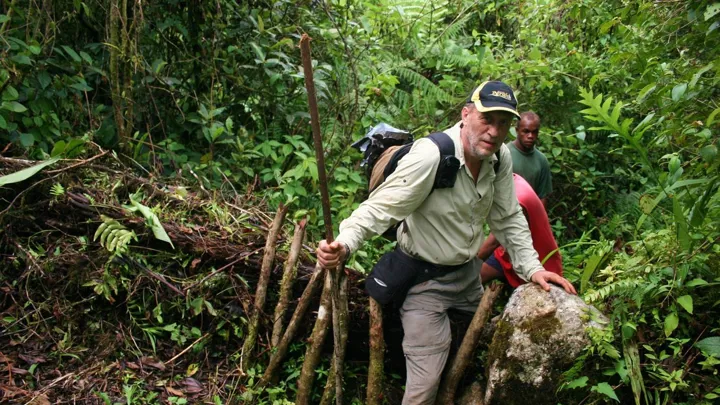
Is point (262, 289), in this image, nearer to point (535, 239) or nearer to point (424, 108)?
point (535, 239)

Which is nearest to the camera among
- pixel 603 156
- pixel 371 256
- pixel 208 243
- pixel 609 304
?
pixel 609 304

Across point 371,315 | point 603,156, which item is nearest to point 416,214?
point 371,315

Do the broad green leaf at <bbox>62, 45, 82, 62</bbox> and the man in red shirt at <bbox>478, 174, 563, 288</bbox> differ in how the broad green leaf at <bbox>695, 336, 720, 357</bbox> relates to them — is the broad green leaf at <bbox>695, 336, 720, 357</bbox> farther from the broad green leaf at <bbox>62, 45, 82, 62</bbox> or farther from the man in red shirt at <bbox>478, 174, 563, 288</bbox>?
the broad green leaf at <bbox>62, 45, 82, 62</bbox>

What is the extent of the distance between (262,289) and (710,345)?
2871mm

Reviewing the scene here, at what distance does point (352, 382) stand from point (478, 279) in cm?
119

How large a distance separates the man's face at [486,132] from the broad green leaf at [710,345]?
5.22ft

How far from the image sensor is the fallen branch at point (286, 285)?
4.50 meters

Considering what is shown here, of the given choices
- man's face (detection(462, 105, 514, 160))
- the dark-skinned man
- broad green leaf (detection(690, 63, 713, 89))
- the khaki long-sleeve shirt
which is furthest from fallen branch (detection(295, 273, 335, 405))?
the dark-skinned man

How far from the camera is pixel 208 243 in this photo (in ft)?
15.9

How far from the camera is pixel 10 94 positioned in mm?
5445

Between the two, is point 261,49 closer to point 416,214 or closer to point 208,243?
point 208,243

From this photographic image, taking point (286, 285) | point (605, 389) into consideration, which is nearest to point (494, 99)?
point (605, 389)

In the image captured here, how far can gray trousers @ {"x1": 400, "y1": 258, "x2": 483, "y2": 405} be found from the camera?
398cm

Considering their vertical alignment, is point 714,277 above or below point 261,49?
below
